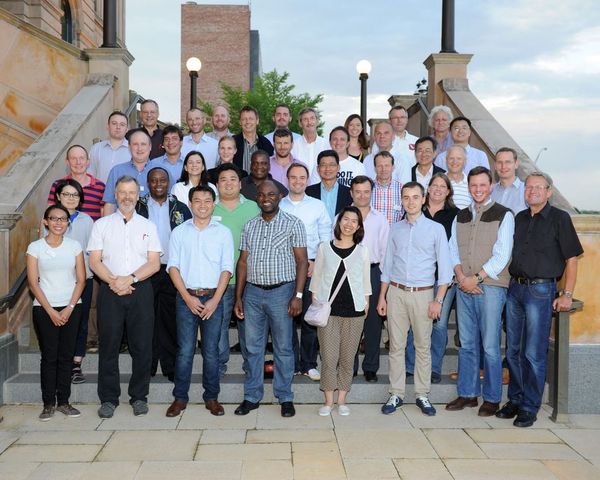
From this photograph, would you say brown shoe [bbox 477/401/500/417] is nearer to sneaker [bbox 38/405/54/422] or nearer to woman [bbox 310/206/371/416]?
woman [bbox 310/206/371/416]

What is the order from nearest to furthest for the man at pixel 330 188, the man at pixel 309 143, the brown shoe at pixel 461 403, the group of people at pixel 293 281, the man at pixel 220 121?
the group of people at pixel 293 281
the brown shoe at pixel 461 403
the man at pixel 330 188
the man at pixel 309 143
the man at pixel 220 121

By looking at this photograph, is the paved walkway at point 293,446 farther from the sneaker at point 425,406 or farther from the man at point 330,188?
the man at point 330,188

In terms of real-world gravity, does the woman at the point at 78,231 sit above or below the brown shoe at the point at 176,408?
above

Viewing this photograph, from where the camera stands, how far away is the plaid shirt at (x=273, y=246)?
5.68 meters

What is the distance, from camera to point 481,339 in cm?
604

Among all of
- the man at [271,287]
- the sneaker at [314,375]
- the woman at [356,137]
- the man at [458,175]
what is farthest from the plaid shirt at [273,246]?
the woman at [356,137]

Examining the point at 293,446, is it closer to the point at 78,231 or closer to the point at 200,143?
the point at 78,231

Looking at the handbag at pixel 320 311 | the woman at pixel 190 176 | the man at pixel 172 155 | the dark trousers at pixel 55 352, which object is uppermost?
the man at pixel 172 155

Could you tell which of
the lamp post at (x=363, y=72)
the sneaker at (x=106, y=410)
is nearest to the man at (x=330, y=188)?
the sneaker at (x=106, y=410)

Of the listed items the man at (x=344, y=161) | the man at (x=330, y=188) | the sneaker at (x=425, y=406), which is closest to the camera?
the sneaker at (x=425, y=406)

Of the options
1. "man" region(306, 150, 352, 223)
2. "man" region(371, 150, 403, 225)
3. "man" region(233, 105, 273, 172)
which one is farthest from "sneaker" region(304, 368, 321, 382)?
"man" region(233, 105, 273, 172)

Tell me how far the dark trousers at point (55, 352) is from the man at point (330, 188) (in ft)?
8.34

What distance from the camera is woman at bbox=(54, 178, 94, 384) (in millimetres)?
5797

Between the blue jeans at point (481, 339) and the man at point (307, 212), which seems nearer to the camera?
the blue jeans at point (481, 339)
